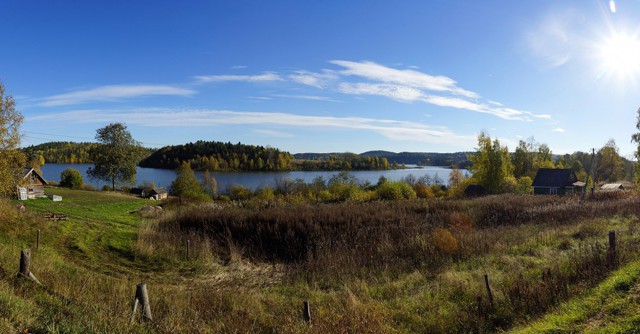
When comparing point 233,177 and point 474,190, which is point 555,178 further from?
point 233,177

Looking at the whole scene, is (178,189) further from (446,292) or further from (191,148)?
(191,148)

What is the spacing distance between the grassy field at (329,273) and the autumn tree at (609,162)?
65165 millimetres

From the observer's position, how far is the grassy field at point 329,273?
6.07 meters

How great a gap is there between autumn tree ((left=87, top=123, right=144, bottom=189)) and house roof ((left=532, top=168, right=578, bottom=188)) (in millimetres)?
56669

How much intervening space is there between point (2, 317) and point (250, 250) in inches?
477

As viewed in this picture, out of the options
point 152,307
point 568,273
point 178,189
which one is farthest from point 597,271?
point 178,189

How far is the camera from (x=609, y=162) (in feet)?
233

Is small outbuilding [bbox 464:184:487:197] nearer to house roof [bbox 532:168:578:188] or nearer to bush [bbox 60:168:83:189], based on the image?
house roof [bbox 532:168:578:188]

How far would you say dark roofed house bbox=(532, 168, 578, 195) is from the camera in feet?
152

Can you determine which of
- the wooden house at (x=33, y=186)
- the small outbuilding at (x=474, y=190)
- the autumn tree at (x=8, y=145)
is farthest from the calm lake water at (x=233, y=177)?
the autumn tree at (x=8, y=145)

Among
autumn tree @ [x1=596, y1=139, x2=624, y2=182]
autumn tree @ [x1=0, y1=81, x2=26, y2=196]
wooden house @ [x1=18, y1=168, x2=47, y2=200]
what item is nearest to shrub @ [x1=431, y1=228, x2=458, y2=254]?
autumn tree @ [x1=0, y1=81, x2=26, y2=196]

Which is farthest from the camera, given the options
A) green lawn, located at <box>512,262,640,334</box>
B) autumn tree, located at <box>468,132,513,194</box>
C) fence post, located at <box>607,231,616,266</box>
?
autumn tree, located at <box>468,132,513,194</box>

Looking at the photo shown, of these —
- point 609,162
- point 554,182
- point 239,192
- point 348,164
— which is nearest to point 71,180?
point 239,192

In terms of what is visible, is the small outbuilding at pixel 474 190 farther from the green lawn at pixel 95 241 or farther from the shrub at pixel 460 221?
the green lawn at pixel 95 241
